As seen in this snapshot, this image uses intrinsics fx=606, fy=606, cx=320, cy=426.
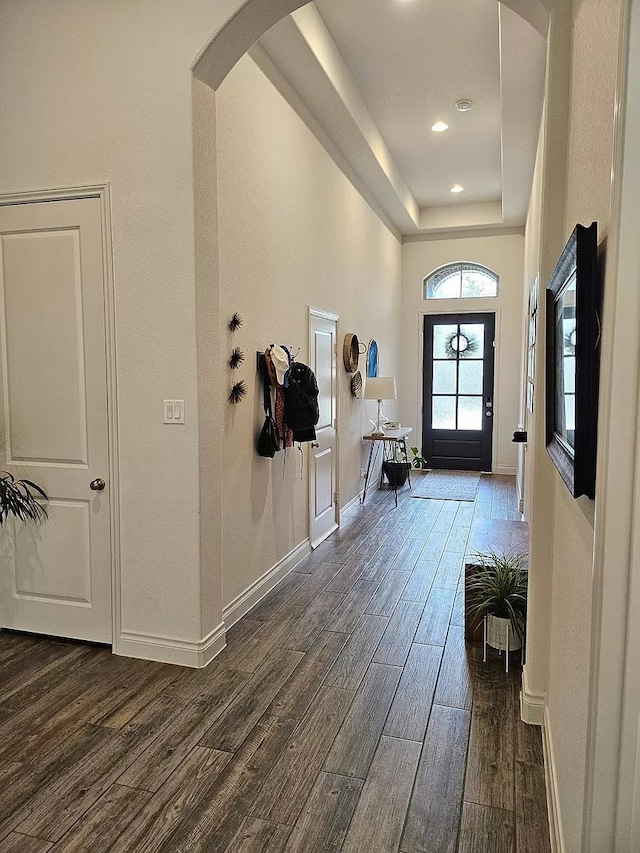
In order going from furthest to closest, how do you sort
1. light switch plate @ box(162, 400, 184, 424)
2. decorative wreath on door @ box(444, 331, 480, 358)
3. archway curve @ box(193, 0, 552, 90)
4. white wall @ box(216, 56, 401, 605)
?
decorative wreath on door @ box(444, 331, 480, 358)
white wall @ box(216, 56, 401, 605)
light switch plate @ box(162, 400, 184, 424)
archway curve @ box(193, 0, 552, 90)

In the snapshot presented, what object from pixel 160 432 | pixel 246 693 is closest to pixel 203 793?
pixel 246 693

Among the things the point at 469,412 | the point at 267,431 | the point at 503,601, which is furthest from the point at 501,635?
the point at 469,412

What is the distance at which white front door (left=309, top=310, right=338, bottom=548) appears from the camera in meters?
4.72

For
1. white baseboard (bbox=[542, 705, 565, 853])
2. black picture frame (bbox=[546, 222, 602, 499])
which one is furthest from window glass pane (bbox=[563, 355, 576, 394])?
white baseboard (bbox=[542, 705, 565, 853])

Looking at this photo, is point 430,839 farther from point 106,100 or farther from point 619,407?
point 106,100

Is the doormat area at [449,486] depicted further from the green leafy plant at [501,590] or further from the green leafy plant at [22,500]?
the green leafy plant at [22,500]

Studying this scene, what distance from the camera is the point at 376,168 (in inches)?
224

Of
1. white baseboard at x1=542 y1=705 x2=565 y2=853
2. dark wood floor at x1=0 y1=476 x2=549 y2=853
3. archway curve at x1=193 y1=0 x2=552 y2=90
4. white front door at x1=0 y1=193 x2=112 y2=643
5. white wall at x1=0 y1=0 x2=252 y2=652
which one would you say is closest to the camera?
white baseboard at x1=542 y1=705 x2=565 y2=853

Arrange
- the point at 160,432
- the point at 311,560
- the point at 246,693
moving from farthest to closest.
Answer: the point at 311,560, the point at 160,432, the point at 246,693

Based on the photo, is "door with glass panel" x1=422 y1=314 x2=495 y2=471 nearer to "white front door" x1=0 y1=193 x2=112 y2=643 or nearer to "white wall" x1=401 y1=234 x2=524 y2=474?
"white wall" x1=401 y1=234 x2=524 y2=474

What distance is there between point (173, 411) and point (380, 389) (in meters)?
3.83

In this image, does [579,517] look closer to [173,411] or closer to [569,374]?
[569,374]

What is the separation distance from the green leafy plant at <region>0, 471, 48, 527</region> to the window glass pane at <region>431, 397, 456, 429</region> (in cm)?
636

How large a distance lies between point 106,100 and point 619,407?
266 centimetres
